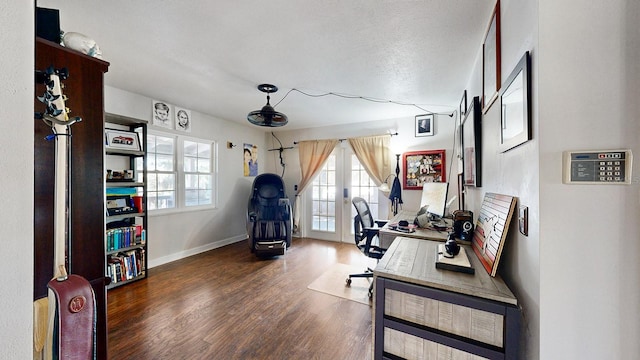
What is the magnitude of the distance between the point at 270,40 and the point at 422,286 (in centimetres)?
195

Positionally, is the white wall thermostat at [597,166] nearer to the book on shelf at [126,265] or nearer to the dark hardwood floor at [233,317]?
the dark hardwood floor at [233,317]

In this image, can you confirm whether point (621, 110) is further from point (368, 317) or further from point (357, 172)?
point (357, 172)

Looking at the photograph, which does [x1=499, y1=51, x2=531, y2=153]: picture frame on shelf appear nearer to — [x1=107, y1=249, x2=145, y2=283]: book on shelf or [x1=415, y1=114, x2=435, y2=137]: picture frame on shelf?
[x1=415, y1=114, x2=435, y2=137]: picture frame on shelf

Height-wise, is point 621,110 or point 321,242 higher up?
point 621,110

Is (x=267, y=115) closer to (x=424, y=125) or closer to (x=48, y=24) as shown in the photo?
(x=48, y=24)

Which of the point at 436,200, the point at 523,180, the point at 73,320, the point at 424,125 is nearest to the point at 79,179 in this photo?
the point at 73,320

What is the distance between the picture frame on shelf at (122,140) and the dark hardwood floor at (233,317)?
5.35ft

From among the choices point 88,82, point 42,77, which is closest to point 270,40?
point 88,82

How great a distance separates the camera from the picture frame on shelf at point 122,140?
8.73ft

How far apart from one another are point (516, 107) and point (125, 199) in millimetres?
3785

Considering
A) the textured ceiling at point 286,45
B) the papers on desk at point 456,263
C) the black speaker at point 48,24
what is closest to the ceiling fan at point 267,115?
the textured ceiling at point 286,45

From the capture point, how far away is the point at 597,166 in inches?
29.2
